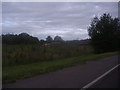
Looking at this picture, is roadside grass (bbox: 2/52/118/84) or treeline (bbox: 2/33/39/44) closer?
roadside grass (bbox: 2/52/118/84)

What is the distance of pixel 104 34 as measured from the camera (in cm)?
8288

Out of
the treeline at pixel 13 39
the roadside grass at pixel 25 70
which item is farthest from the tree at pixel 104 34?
the roadside grass at pixel 25 70

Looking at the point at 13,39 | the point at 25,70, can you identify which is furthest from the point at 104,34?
the point at 25,70

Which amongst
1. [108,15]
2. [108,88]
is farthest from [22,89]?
[108,15]

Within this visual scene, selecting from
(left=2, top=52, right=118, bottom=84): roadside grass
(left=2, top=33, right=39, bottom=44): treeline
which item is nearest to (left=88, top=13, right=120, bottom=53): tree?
(left=2, top=33, right=39, bottom=44): treeline

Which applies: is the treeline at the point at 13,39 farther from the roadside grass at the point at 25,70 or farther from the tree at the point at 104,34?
the tree at the point at 104,34

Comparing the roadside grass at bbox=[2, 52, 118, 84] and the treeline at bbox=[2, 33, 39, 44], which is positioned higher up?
the treeline at bbox=[2, 33, 39, 44]

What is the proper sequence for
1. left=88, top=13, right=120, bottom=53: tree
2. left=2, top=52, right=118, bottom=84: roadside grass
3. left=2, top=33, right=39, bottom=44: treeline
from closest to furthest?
left=2, top=52, right=118, bottom=84: roadside grass, left=2, top=33, right=39, bottom=44: treeline, left=88, top=13, right=120, bottom=53: tree

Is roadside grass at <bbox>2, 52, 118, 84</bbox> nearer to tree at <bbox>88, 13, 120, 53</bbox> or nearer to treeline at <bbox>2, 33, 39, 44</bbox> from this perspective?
treeline at <bbox>2, 33, 39, 44</bbox>

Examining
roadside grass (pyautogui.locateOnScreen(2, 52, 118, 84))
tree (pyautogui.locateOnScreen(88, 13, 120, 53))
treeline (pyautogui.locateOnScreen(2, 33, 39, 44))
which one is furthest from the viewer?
tree (pyautogui.locateOnScreen(88, 13, 120, 53))

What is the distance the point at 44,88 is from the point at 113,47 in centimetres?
7410

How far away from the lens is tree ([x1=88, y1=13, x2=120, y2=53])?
270 feet

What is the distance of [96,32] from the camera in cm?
8325

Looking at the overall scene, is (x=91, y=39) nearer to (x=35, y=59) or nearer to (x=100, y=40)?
(x=100, y=40)
